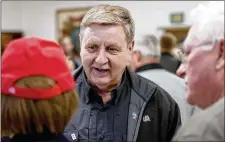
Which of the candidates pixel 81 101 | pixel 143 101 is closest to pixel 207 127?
pixel 143 101

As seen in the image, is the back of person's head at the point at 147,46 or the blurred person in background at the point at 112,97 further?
the back of person's head at the point at 147,46

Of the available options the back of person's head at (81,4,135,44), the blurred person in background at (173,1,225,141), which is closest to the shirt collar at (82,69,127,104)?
the back of person's head at (81,4,135,44)

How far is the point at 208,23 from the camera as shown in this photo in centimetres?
131

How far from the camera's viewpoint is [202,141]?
1.16 meters

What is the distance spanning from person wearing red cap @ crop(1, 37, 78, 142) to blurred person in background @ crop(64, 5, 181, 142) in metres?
0.50

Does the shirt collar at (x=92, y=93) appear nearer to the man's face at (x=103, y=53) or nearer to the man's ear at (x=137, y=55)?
the man's face at (x=103, y=53)

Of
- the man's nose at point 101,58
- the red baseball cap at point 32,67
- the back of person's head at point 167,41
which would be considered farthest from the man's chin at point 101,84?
the back of person's head at point 167,41

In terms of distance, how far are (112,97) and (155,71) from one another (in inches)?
54.5

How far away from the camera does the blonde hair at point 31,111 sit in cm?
127

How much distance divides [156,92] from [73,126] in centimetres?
47

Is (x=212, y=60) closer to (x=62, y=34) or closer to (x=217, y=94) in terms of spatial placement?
(x=217, y=94)

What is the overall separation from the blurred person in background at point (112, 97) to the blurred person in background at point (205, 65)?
0.50m

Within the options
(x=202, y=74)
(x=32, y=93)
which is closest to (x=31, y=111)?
(x=32, y=93)

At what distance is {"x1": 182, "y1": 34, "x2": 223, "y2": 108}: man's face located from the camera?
1306mm
